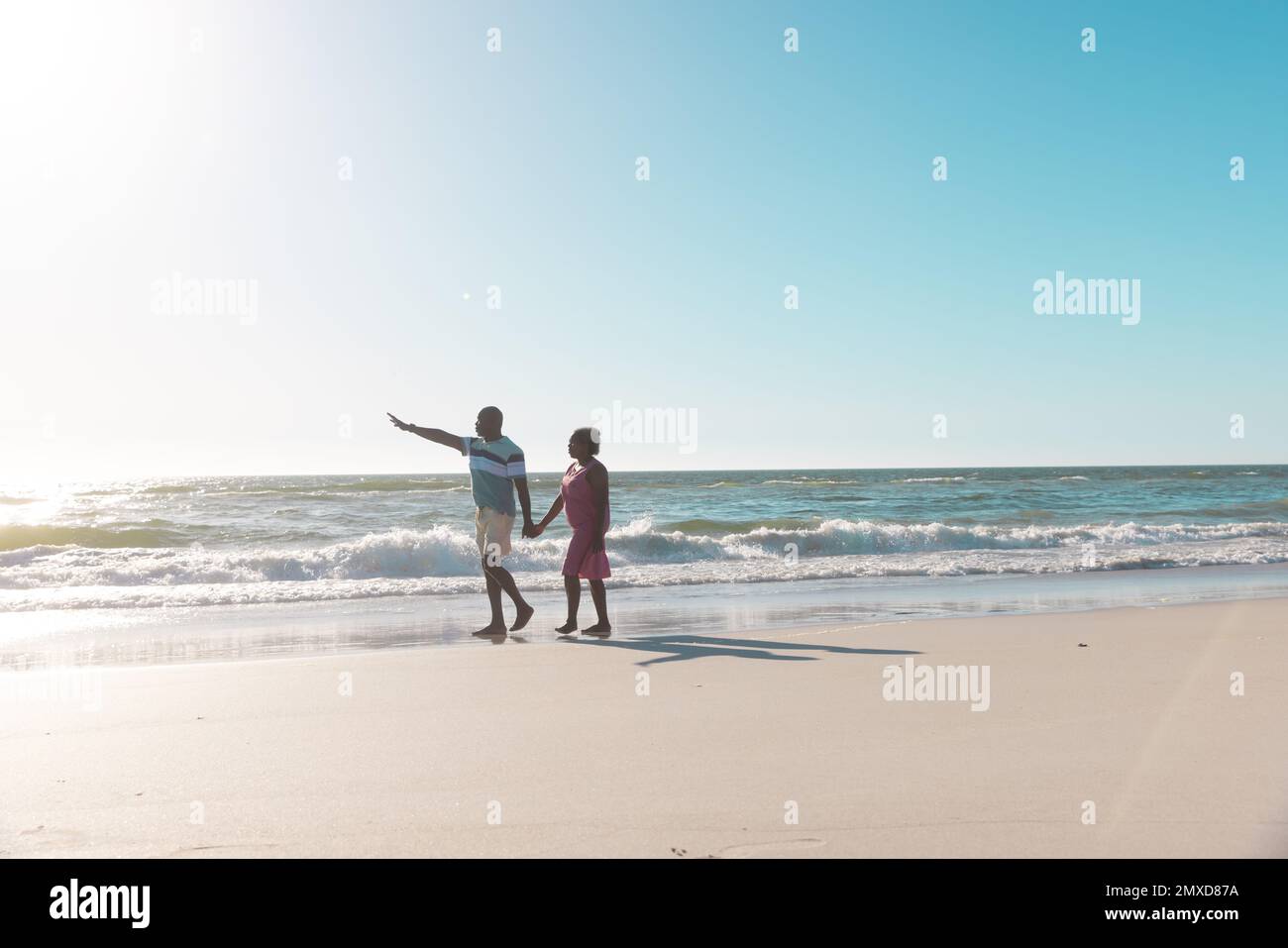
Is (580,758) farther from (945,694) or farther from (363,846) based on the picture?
(945,694)

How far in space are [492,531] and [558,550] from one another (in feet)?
32.9

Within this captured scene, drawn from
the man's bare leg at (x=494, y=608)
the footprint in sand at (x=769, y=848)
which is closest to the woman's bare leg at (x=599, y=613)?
the man's bare leg at (x=494, y=608)

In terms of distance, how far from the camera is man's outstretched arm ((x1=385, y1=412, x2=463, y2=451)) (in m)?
8.12

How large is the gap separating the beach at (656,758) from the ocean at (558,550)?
12.3 feet

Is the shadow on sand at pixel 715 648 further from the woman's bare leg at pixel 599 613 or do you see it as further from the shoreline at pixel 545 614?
the shoreline at pixel 545 614

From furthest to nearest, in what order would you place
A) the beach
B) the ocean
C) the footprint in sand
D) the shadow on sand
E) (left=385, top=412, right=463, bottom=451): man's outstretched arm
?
1. the ocean
2. (left=385, top=412, right=463, bottom=451): man's outstretched arm
3. the shadow on sand
4. the beach
5. the footprint in sand

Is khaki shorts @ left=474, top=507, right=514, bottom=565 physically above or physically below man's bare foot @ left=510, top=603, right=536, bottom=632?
above

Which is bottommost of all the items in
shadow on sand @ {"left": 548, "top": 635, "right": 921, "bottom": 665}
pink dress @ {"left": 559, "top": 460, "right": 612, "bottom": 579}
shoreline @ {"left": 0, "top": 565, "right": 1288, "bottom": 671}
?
shoreline @ {"left": 0, "top": 565, "right": 1288, "bottom": 671}

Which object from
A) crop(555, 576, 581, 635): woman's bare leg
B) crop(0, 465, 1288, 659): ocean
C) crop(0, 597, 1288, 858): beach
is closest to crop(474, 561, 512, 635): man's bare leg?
crop(555, 576, 581, 635): woman's bare leg

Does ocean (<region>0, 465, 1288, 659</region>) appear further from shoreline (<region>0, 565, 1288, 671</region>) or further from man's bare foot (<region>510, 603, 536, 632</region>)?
man's bare foot (<region>510, 603, 536, 632</region>)

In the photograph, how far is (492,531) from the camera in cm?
841

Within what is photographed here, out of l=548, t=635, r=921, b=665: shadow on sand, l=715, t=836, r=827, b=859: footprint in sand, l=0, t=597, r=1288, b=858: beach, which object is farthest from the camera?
l=548, t=635, r=921, b=665: shadow on sand
